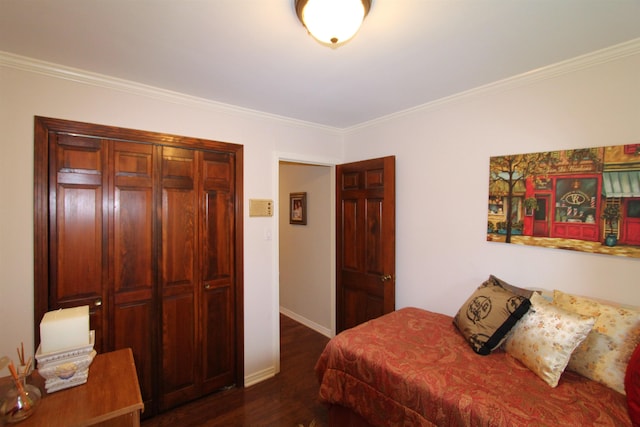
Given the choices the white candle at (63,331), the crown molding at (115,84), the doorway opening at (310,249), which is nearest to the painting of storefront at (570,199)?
the doorway opening at (310,249)

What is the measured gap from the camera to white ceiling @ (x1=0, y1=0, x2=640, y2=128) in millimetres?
1386

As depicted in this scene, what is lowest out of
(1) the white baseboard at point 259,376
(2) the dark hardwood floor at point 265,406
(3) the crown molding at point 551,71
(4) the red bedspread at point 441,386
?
(2) the dark hardwood floor at point 265,406

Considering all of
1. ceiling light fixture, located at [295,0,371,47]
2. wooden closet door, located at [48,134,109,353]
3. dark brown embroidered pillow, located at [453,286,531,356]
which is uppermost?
ceiling light fixture, located at [295,0,371,47]

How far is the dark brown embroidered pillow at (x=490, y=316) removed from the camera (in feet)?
5.79

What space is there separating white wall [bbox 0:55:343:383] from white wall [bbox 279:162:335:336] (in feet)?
2.40

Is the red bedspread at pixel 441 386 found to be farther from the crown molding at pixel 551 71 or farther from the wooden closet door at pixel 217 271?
the crown molding at pixel 551 71

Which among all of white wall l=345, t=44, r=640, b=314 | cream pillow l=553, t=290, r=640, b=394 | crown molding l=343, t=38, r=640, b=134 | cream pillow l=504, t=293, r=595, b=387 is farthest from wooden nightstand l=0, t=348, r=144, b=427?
crown molding l=343, t=38, r=640, b=134

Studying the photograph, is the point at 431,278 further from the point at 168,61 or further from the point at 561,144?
the point at 168,61

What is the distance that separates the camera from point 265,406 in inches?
96.9

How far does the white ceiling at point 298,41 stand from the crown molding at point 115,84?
56 mm

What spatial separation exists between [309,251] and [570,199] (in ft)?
9.44

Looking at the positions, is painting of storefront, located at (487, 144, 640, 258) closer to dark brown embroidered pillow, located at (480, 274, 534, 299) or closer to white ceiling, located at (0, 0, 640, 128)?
dark brown embroidered pillow, located at (480, 274, 534, 299)

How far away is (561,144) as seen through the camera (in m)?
1.95

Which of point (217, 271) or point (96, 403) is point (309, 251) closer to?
point (217, 271)
